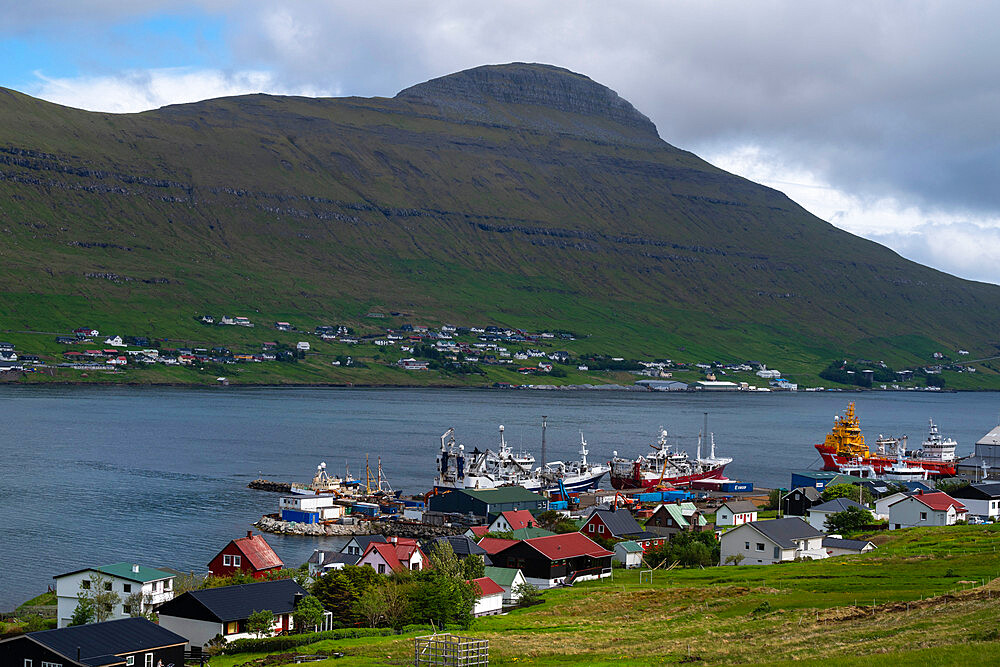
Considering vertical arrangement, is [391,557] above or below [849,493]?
below

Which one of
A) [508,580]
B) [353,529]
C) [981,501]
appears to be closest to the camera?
[508,580]

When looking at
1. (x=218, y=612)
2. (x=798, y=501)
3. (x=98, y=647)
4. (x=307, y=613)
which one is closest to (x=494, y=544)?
(x=307, y=613)

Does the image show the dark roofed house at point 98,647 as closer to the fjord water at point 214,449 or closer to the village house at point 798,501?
the fjord water at point 214,449

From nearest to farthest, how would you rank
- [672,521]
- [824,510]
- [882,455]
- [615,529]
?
[615,529]
[824,510]
[672,521]
[882,455]

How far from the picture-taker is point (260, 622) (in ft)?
127

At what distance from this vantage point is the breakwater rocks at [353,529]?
73.2m

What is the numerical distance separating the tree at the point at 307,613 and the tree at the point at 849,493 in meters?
39.5

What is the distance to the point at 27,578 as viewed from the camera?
56.2 metres

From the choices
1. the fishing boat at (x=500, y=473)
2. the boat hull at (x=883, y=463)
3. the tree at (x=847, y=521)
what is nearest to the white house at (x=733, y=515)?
the tree at (x=847, y=521)

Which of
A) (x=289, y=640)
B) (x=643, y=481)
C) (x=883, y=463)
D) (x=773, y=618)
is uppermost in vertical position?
(x=773, y=618)

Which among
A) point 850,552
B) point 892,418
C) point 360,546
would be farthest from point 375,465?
point 892,418

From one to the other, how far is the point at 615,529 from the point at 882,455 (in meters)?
57.8

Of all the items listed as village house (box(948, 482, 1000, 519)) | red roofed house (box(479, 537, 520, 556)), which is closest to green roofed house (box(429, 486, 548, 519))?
red roofed house (box(479, 537, 520, 556))

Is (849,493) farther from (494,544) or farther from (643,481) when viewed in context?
(494,544)
